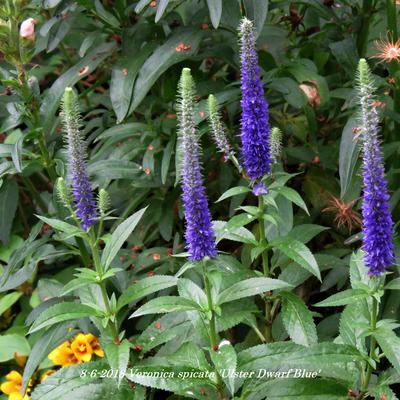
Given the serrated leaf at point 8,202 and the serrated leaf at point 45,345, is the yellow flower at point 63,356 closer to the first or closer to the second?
the serrated leaf at point 45,345

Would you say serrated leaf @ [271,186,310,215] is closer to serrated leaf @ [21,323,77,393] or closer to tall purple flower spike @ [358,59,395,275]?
tall purple flower spike @ [358,59,395,275]

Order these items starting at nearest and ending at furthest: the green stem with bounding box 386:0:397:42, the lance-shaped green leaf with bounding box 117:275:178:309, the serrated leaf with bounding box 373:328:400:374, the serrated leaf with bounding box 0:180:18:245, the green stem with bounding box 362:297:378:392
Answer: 1. the serrated leaf with bounding box 373:328:400:374
2. the green stem with bounding box 362:297:378:392
3. the lance-shaped green leaf with bounding box 117:275:178:309
4. the green stem with bounding box 386:0:397:42
5. the serrated leaf with bounding box 0:180:18:245

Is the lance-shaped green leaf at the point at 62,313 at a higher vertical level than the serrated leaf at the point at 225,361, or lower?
higher

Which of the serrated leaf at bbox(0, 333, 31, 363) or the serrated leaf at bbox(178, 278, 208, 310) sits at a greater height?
the serrated leaf at bbox(178, 278, 208, 310)

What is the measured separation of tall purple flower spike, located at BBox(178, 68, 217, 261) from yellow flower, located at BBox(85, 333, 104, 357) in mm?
1253

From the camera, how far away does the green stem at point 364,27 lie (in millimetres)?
3752

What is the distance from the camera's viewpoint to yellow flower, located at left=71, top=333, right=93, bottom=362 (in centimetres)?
343

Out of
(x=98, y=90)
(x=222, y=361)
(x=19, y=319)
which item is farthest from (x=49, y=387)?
(x=98, y=90)

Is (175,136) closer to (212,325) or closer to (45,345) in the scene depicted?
(45,345)

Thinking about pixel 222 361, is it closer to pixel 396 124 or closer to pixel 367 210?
pixel 367 210

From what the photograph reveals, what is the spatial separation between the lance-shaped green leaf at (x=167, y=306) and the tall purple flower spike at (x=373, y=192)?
0.60m

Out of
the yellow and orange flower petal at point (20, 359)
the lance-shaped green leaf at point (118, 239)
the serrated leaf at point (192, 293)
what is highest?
the lance-shaped green leaf at point (118, 239)

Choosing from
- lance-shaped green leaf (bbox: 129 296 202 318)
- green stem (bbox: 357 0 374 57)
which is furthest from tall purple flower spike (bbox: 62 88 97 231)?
green stem (bbox: 357 0 374 57)

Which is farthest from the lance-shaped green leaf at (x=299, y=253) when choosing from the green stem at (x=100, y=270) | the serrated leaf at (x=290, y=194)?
the green stem at (x=100, y=270)
